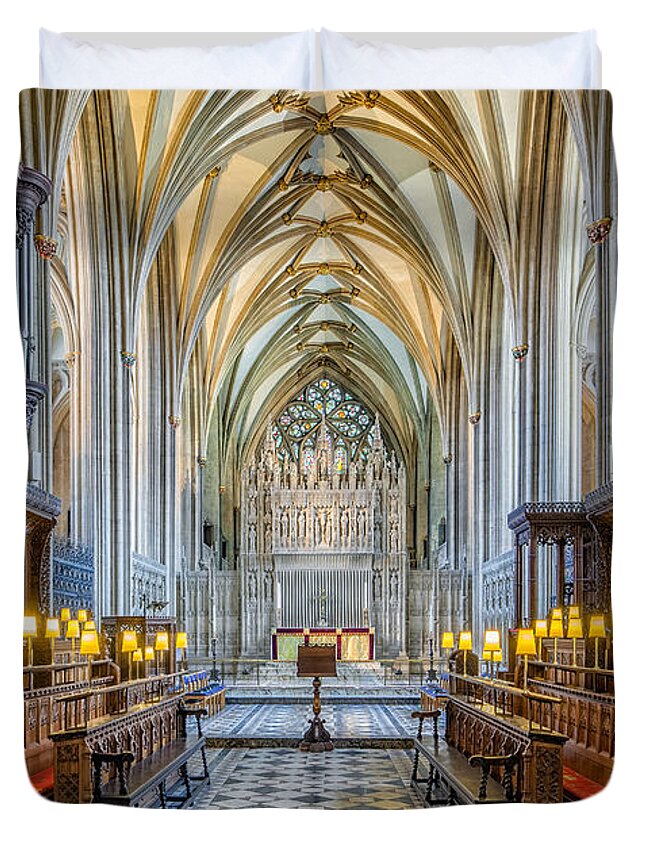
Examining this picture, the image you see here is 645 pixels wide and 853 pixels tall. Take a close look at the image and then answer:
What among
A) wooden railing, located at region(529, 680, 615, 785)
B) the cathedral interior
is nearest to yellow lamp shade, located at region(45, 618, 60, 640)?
the cathedral interior

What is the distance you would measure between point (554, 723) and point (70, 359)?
11211mm

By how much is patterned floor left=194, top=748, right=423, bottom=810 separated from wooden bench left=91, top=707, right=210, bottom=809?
221mm

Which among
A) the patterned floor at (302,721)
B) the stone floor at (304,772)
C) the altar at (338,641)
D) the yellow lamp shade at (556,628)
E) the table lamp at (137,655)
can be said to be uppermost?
the yellow lamp shade at (556,628)

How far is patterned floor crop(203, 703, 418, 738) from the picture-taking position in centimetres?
1504

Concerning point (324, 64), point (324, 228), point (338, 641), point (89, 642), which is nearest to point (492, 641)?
point (89, 642)

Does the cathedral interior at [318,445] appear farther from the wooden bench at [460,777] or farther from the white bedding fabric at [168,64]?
the white bedding fabric at [168,64]

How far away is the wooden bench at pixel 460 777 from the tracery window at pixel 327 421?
27.2 metres

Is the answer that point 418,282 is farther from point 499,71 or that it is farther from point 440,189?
point 499,71

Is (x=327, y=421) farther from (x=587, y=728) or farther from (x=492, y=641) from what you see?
(x=587, y=728)

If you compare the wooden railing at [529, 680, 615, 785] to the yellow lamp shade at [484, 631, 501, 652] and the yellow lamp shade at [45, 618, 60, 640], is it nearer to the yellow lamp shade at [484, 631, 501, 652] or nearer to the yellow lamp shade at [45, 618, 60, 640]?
the yellow lamp shade at [484, 631, 501, 652]

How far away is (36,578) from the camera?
10438 millimetres

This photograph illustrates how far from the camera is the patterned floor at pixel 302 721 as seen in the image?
1504 centimetres

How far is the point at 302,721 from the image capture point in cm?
1734

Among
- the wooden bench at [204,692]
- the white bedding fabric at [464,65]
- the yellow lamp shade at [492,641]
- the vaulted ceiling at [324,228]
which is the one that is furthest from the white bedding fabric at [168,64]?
the wooden bench at [204,692]
